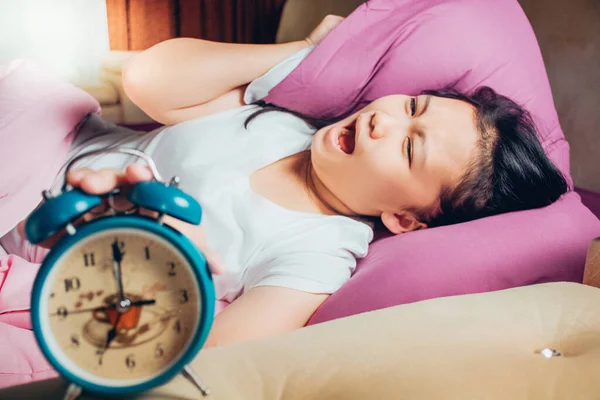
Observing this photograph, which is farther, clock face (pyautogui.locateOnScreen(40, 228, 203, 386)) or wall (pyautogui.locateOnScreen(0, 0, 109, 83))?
wall (pyautogui.locateOnScreen(0, 0, 109, 83))

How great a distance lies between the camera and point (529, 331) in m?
0.53

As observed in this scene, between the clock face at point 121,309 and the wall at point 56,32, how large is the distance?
837 mm

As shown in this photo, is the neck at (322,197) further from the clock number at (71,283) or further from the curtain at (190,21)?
the clock number at (71,283)

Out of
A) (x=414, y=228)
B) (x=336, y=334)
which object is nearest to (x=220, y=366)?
(x=336, y=334)

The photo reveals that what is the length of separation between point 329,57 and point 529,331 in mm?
652

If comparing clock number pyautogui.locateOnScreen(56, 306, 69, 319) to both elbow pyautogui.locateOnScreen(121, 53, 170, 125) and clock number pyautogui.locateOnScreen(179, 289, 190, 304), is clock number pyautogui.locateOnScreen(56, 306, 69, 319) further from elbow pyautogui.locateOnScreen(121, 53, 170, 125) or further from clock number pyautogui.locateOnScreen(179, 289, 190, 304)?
elbow pyautogui.locateOnScreen(121, 53, 170, 125)

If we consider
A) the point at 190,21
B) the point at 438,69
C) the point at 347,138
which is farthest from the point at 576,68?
the point at 190,21

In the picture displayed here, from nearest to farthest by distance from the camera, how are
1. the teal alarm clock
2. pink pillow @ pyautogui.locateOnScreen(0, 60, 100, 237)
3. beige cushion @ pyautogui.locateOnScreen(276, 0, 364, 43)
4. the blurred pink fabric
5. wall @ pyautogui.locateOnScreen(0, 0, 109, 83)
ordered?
the teal alarm clock
the blurred pink fabric
pink pillow @ pyautogui.locateOnScreen(0, 60, 100, 237)
wall @ pyautogui.locateOnScreen(0, 0, 109, 83)
beige cushion @ pyautogui.locateOnScreen(276, 0, 364, 43)

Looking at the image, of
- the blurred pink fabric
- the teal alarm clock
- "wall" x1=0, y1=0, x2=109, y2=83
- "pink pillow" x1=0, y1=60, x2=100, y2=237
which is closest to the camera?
the teal alarm clock

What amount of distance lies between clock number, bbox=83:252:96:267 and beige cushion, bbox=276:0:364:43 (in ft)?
3.39

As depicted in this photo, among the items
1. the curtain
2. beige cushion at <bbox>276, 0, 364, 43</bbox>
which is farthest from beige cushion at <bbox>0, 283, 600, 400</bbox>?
beige cushion at <bbox>276, 0, 364, 43</bbox>

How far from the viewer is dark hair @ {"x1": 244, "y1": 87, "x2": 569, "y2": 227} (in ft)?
2.86

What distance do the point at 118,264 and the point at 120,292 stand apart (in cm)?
2

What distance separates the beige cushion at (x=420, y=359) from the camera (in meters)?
0.44
